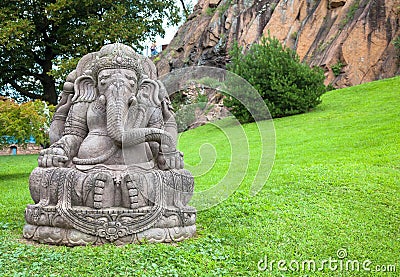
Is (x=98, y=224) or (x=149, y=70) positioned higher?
(x=149, y=70)

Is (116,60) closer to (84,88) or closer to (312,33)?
(84,88)

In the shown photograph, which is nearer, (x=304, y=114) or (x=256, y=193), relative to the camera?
(x=256, y=193)

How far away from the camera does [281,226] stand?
529 cm

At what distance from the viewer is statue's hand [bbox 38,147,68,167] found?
4.68 meters

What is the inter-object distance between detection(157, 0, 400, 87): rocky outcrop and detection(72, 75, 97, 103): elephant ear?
53.0ft

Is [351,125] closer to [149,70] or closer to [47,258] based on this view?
[149,70]

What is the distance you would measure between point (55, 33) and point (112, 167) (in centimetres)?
1709

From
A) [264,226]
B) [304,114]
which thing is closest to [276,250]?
[264,226]

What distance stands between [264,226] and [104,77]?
8.31 feet

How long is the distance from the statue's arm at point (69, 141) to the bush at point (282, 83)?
38.7ft

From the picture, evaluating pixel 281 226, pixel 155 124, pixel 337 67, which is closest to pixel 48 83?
pixel 337 67

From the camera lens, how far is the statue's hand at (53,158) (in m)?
4.68

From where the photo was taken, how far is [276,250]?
14.8 ft

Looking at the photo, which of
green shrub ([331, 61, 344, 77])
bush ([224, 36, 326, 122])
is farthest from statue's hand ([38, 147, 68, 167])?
green shrub ([331, 61, 344, 77])
